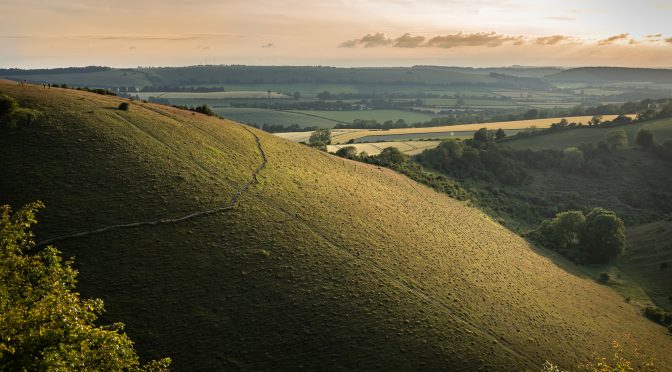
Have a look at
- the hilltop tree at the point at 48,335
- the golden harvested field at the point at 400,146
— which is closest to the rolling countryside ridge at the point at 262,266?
the hilltop tree at the point at 48,335

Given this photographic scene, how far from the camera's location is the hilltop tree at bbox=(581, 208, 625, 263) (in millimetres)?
86188

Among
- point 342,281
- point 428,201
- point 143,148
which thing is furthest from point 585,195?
point 143,148

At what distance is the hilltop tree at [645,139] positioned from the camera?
489ft

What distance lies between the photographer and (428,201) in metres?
85.9

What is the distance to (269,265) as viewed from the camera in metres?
44.9

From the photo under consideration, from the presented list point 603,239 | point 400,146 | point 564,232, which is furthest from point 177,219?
point 400,146

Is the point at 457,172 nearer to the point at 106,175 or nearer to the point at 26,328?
the point at 106,175

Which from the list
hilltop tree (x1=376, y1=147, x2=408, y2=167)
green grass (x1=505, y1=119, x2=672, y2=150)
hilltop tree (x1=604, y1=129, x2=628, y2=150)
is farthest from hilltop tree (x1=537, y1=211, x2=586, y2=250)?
hilltop tree (x1=604, y1=129, x2=628, y2=150)

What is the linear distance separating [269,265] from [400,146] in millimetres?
110291

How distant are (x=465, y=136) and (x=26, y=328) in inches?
6618

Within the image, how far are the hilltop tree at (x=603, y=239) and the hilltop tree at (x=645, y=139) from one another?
260ft

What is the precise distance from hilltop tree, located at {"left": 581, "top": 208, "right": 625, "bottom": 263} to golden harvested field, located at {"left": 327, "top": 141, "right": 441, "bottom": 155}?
60412mm

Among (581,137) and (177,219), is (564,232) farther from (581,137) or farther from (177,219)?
(581,137)

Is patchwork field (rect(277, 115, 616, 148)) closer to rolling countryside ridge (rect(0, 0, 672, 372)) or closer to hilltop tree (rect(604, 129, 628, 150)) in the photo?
hilltop tree (rect(604, 129, 628, 150))
